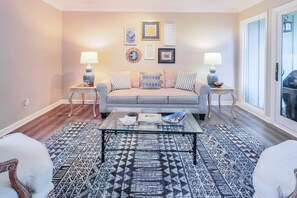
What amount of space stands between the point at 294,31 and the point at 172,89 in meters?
2.43

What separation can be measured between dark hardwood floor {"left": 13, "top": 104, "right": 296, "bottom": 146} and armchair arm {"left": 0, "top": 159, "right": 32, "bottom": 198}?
7.54 feet

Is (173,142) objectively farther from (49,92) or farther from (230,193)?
(49,92)

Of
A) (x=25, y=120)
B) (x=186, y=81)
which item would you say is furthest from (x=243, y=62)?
(x=25, y=120)

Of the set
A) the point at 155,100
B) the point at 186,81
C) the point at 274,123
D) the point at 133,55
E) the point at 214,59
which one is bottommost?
the point at 274,123

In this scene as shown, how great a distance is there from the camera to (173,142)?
3521mm

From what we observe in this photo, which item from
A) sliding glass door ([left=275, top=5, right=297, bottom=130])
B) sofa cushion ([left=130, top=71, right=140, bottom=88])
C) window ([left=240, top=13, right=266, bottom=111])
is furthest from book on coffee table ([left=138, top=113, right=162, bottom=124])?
window ([left=240, top=13, right=266, bottom=111])

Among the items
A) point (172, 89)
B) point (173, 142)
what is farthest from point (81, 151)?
point (172, 89)

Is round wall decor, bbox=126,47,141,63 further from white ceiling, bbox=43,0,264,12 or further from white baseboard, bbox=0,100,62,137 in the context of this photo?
white baseboard, bbox=0,100,62,137

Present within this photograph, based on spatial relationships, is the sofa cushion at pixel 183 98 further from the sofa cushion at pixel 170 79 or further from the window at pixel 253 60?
the window at pixel 253 60

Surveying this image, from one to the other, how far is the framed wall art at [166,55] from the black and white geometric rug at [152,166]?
2783mm

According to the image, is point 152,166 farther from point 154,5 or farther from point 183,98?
point 154,5

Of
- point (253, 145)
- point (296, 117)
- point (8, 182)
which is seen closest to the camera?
point (8, 182)

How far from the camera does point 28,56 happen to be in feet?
14.7

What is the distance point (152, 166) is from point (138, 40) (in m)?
4.05
